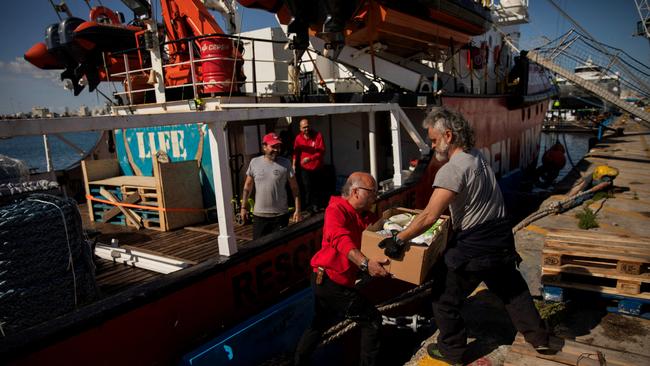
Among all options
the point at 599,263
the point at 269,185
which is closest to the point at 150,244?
the point at 269,185

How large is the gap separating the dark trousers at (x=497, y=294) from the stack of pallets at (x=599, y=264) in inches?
53.3

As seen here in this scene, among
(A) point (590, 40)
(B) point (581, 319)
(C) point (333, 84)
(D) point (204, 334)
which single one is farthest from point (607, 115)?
(D) point (204, 334)

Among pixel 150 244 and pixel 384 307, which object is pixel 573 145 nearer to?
pixel 384 307

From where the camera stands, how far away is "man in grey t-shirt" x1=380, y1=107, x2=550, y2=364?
307 centimetres

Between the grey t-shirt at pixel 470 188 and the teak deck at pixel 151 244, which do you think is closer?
the grey t-shirt at pixel 470 188

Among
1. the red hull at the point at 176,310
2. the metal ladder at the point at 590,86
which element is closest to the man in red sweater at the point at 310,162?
the red hull at the point at 176,310

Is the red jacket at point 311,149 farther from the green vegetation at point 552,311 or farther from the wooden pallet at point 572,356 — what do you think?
the wooden pallet at point 572,356

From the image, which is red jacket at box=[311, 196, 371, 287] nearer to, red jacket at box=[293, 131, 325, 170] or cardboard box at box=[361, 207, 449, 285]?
cardboard box at box=[361, 207, 449, 285]

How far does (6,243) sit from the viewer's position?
274 centimetres

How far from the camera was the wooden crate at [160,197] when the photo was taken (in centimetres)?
620

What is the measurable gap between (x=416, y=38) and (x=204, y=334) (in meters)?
6.96

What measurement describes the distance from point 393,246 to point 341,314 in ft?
2.72

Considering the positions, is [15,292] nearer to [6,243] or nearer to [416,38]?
[6,243]

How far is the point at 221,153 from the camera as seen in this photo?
3691 millimetres
